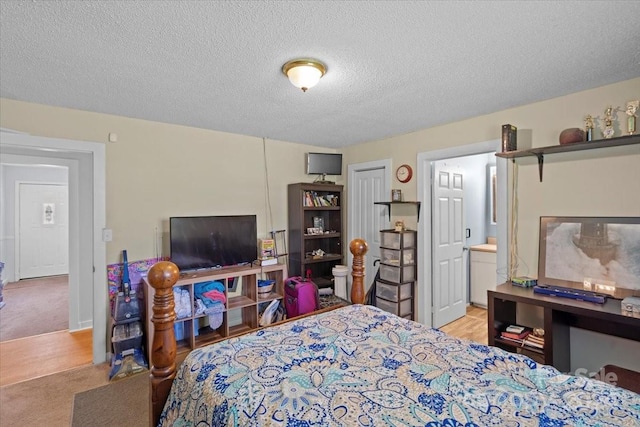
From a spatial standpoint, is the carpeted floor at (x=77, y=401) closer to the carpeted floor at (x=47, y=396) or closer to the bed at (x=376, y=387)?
the carpeted floor at (x=47, y=396)

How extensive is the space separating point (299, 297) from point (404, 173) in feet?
6.29

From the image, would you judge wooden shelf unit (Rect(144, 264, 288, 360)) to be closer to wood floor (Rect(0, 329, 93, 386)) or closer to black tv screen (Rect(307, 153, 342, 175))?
wood floor (Rect(0, 329, 93, 386))

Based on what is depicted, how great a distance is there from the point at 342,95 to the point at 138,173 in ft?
7.09

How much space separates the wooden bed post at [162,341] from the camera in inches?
57.5

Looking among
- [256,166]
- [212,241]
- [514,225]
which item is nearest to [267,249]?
[212,241]

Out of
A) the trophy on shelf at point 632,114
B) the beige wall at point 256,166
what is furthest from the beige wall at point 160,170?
the trophy on shelf at point 632,114

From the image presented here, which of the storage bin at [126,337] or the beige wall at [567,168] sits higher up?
the beige wall at [567,168]

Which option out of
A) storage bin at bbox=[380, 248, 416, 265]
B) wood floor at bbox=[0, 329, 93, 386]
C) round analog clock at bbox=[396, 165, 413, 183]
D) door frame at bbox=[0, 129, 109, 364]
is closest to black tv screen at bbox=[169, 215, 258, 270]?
door frame at bbox=[0, 129, 109, 364]

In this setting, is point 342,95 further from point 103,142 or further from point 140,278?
point 140,278

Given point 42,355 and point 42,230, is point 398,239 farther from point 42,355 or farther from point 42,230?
point 42,230

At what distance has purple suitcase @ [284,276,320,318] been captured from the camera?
3439 millimetres

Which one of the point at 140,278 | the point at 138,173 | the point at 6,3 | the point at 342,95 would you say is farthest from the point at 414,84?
the point at 140,278

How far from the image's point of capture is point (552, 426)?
0.98 metres

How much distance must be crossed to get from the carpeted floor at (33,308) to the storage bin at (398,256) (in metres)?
3.99
